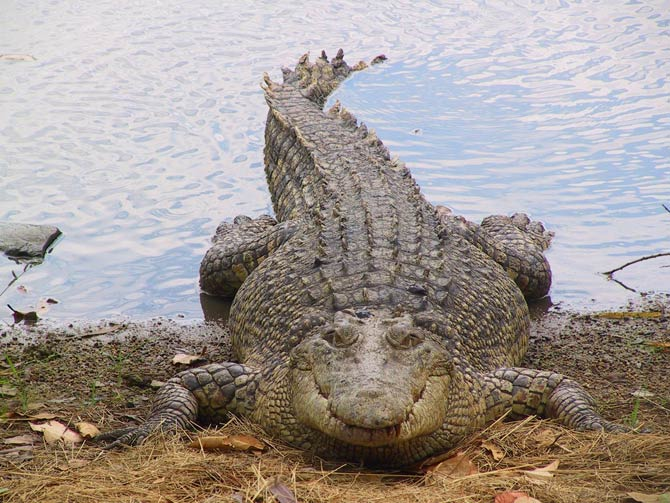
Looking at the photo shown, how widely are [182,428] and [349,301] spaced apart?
99cm

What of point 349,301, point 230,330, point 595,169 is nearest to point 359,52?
point 595,169

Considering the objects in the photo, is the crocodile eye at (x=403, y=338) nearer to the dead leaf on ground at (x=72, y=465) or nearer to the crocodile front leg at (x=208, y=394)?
the crocodile front leg at (x=208, y=394)

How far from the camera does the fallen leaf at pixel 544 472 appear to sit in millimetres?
3618

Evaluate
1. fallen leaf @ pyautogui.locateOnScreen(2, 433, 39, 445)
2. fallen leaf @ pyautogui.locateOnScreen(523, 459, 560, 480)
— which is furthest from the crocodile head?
fallen leaf @ pyautogui.locateOnScreen(2, 433, 39, 445)

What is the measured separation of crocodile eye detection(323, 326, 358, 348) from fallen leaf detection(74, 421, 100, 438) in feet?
4.11

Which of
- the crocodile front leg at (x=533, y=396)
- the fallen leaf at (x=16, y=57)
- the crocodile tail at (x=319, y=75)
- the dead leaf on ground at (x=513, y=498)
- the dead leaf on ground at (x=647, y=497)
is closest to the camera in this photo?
the dead leaf on ground at (x=647, y=497)

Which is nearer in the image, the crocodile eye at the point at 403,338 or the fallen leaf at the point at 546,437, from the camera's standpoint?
the crocodile eye at the point at 403,338

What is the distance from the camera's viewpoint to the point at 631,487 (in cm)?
345

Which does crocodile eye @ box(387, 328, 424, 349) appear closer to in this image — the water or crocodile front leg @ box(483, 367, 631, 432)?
crocodile front leg @ box(483, 367, 631, 432)

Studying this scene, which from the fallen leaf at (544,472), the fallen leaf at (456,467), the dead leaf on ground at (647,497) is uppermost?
the dead leaf on ground at (647,497)

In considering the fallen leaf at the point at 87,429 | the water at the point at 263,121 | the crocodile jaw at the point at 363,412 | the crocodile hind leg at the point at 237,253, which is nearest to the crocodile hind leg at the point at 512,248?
the water at the point at 263,121

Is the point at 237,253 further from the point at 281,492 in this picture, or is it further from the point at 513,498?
the point at 513,498

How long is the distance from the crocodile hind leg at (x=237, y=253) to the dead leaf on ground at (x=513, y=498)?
2706 mm

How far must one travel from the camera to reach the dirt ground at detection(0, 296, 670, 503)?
11.4 ft
